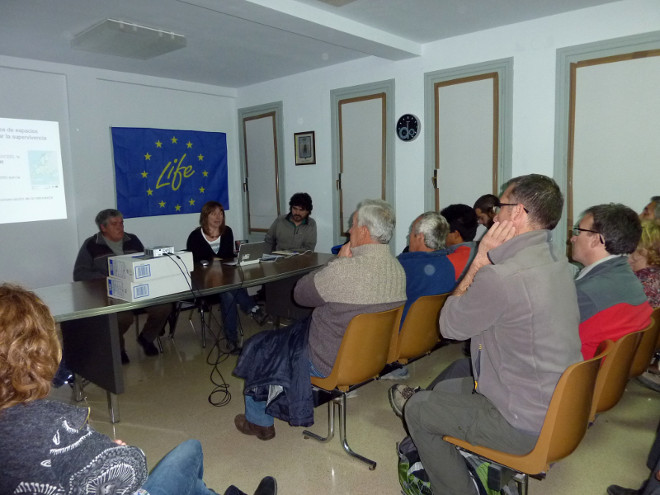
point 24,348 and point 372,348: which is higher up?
point 24,348

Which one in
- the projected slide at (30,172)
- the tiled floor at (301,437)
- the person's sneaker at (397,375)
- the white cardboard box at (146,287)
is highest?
the projected slide at (30,172)

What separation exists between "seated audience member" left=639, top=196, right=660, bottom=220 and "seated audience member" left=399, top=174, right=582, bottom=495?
2.10 meters

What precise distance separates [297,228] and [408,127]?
4.96 feet

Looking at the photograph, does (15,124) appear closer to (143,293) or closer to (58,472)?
(143,293)

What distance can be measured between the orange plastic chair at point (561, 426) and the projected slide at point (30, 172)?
196 inches

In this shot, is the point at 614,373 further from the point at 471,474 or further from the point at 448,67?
the point at 448,67

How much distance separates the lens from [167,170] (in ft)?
19.5

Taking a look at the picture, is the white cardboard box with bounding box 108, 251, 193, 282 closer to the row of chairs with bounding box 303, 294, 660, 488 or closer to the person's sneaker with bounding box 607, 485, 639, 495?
the row of chairs with bounding box 303, 294, 660, 488

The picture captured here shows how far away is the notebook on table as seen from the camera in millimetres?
3655

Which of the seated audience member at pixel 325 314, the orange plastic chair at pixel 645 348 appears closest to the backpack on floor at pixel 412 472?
the seated audience member at pixel 325 314

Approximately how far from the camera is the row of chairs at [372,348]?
2146 mm

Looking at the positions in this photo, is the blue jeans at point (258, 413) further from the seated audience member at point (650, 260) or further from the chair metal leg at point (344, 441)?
the seated audience member at point (650, 260)

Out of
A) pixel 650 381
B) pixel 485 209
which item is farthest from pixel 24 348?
pixel 485 209

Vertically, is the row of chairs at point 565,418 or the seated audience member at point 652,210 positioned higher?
the seated audience member at point 652,210
